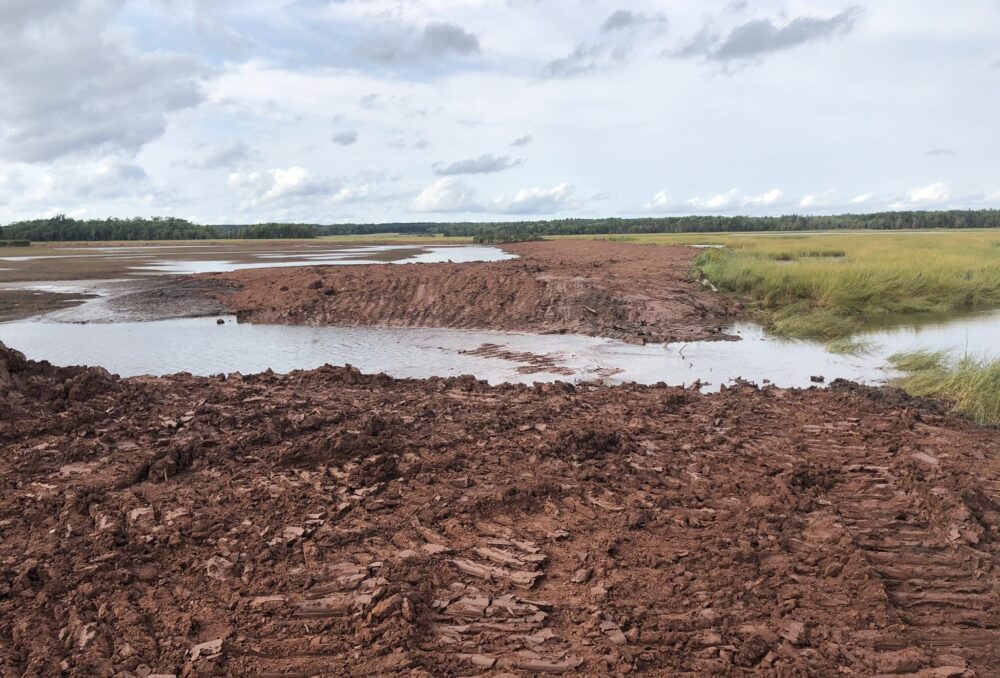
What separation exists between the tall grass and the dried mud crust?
4.08m

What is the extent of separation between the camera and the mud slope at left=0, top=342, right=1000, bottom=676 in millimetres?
3471

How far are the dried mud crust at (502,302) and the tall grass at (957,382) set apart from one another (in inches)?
161

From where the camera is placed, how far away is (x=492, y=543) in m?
4.48

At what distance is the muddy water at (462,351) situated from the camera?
11.1 metres

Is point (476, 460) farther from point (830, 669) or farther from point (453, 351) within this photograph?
point (453, 351)

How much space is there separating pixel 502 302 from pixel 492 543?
1327cm

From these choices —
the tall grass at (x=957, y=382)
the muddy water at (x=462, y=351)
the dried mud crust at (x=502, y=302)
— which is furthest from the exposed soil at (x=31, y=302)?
the tall grass at (x=957, y=382)

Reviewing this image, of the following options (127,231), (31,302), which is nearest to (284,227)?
(127,231)

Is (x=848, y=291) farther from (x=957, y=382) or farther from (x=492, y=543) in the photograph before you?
(x=492, y=543)

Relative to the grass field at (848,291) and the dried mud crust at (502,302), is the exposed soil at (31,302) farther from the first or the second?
the grass field at (848,291)

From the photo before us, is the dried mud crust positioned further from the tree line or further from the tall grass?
the tree line

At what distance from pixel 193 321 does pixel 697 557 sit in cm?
1618

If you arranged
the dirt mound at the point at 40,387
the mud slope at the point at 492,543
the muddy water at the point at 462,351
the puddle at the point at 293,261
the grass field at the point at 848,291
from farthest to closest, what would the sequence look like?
the puddle at the point at 293,261 → the grass field at the point at 848,291 → the muddy water at the point at 462,351 → the dirt mound at the point at 40,387 → the mud slope at the point at 492,543

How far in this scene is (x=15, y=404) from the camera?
289 inches
